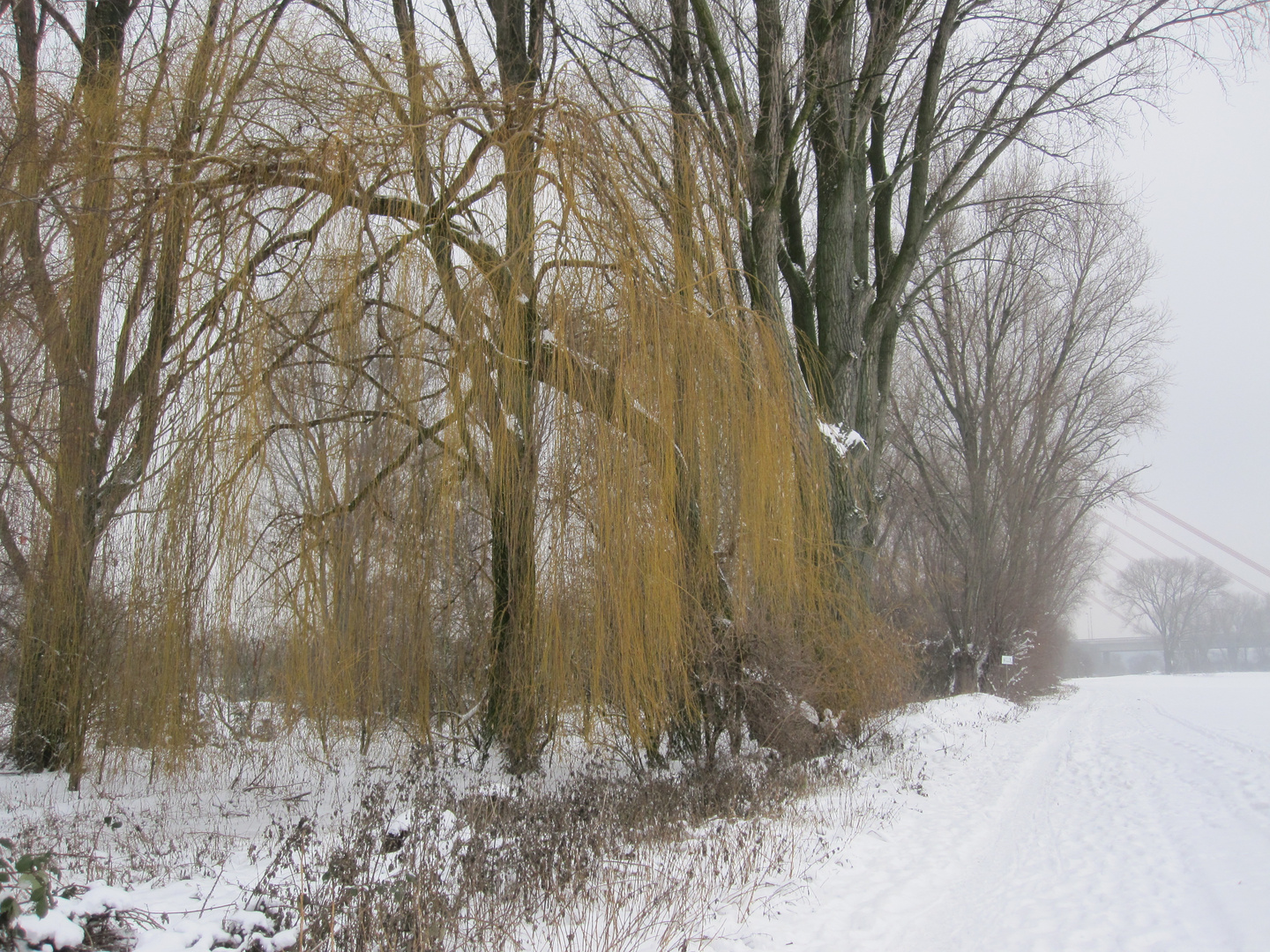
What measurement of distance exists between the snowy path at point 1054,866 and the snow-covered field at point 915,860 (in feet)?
0.05

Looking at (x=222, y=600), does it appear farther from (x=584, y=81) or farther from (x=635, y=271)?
(x=584, y=81)

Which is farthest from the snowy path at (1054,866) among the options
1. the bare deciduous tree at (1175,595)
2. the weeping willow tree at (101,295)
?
the bare deciduous tree at (1175,595)

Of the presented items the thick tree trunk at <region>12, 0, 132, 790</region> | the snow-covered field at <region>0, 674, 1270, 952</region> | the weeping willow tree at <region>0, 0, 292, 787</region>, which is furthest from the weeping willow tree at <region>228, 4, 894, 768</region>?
the snow-covered field at <region>0, 674, 1270, 952</region>

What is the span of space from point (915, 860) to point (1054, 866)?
759mm

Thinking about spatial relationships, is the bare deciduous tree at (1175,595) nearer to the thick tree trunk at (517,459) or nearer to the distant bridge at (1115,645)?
the distant bridge at (1115,645)

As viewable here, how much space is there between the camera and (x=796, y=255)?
9.84 meters

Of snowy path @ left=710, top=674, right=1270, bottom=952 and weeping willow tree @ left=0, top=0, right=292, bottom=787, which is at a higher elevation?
weeping willow tree @ left=0, top=0, right=292, bottom=787

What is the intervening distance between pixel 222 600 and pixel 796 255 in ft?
25.2

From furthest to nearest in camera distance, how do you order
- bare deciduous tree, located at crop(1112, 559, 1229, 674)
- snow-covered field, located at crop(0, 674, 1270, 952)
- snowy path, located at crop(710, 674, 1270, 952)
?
bare deciduous tree, located at crop(1112, 559, 1229, 674)
snowy path, located at crop(710, 674, 1270, 952)
snow-covered field, located at crop(0, 674, 1270, 952)

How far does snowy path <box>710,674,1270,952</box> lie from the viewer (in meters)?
3.54

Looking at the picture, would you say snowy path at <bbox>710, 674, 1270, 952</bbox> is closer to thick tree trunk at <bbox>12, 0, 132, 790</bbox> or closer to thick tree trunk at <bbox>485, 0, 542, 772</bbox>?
thick tree trunk at <bbox>485, 0, 542, 772</bbox>

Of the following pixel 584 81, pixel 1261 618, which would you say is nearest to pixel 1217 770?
pixel 584 81

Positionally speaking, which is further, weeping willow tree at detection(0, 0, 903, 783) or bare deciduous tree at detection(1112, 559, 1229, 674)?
bare deciduous tree at detection(1112, 559, 1229, 674)

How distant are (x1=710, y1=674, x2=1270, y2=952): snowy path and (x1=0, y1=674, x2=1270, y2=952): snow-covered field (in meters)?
0.01
